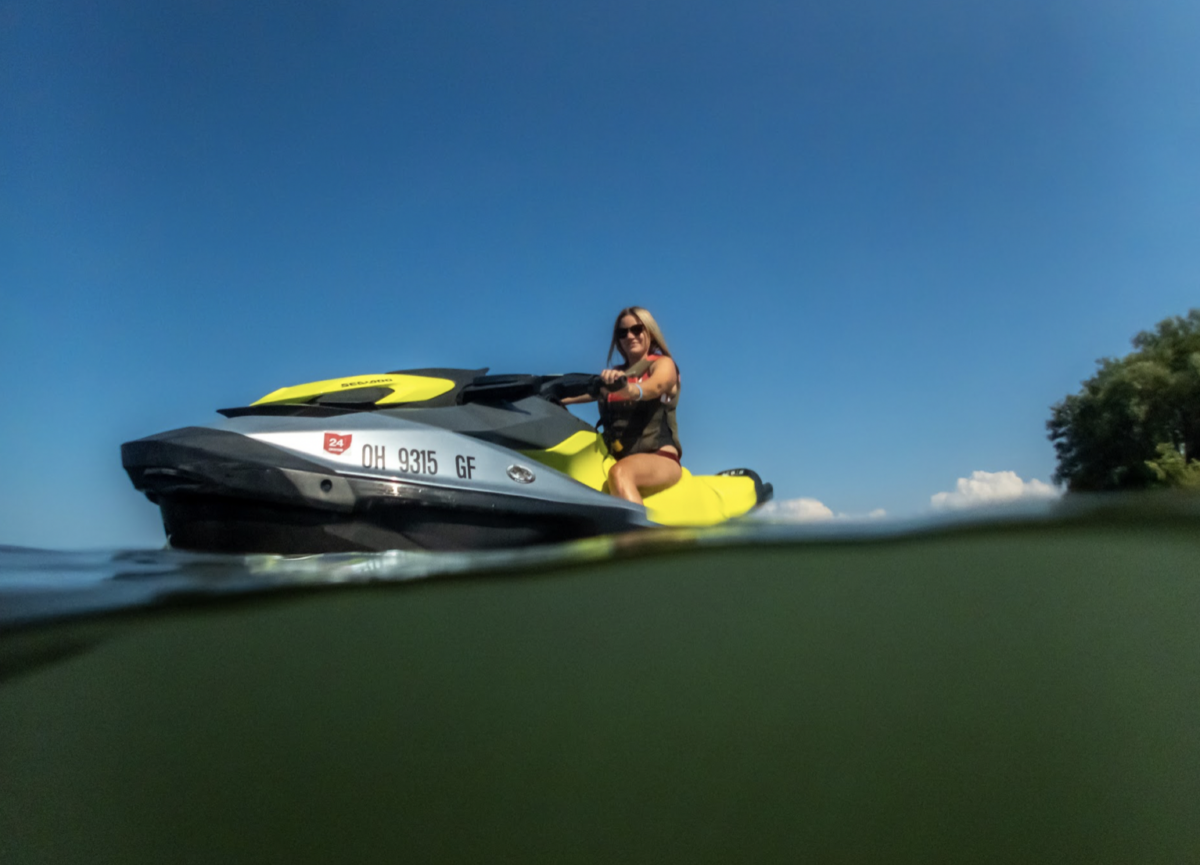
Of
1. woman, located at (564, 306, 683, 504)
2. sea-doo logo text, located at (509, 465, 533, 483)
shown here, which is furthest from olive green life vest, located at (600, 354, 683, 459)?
sea-doo logo text, located at (509, 465, 533, 483)

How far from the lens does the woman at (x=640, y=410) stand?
3.21 m

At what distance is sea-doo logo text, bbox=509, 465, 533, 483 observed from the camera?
2.58 metres

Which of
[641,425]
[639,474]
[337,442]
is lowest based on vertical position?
[639,474]

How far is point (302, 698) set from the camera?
2268mm

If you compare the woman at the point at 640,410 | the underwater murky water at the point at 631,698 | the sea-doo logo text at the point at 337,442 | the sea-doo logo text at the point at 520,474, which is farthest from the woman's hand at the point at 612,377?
the sea-doo logo text at the point at 337,442

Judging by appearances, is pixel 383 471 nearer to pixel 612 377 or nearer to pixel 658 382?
pixel 612 377

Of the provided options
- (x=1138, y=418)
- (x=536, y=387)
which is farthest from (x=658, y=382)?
(x=1138, y=418)

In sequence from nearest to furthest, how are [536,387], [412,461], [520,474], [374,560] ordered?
[374,560]
[412,461]
[520,474]
[536,387]

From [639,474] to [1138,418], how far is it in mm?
2287

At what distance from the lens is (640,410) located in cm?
347

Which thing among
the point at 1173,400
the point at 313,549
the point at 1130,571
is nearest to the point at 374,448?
the point at 313,549

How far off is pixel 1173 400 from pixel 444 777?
3.44 m

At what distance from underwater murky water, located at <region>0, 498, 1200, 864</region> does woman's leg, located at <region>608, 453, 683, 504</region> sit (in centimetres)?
53

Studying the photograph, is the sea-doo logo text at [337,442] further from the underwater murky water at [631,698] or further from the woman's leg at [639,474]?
the woman's leg at [639,474]
